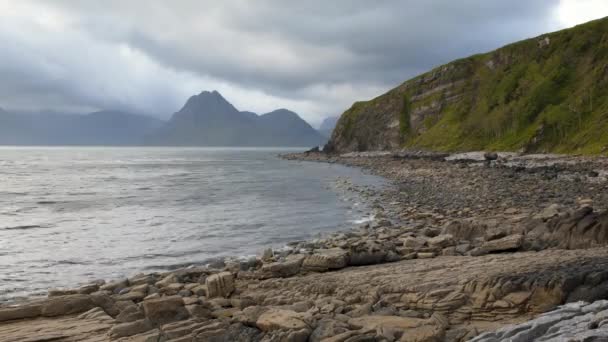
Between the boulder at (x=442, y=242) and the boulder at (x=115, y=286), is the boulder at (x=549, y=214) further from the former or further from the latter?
the boulder at (x=115, y=286)

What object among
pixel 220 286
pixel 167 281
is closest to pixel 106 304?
pixel 220 286

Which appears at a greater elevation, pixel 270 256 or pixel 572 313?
pixel 572 313

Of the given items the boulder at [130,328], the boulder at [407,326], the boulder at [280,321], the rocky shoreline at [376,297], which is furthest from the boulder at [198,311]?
the boulder at [407,326]

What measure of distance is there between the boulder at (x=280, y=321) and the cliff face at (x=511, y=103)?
8393 cm

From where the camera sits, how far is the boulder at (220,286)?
50.8 feet

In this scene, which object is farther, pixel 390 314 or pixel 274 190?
pixel 274 190

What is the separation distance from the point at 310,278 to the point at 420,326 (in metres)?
6.40

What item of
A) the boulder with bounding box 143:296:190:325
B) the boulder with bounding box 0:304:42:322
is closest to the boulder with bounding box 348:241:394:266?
the boulder with bounding box 143:296:190:325

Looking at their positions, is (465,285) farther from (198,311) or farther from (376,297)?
(198,311)

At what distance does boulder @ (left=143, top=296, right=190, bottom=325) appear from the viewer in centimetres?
1172

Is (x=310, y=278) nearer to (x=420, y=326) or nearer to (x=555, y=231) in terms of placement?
(x=420, y=326)

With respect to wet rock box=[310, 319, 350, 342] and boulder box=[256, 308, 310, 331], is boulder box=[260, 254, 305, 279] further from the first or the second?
wet rock box=[310, 319, 350, 342]

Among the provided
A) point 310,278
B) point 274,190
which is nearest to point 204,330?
point 310,278

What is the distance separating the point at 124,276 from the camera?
834 inches
